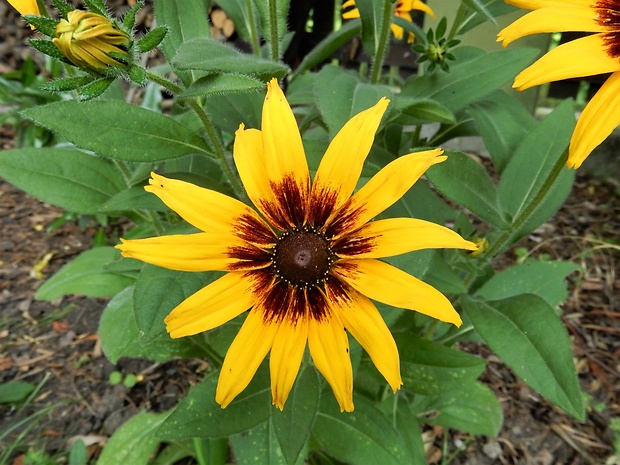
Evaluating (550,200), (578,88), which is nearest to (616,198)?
(578,88)

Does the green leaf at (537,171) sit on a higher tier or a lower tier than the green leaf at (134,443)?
higher

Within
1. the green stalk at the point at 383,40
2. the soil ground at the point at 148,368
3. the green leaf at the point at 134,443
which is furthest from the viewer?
the soil ground at the point at 148,368

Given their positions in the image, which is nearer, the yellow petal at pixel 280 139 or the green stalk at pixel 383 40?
the yellow petal at pixel 280 139

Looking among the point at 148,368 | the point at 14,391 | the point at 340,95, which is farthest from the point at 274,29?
the point at 14,391

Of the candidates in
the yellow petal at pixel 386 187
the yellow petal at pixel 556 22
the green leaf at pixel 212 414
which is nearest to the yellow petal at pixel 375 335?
the yellow petal at pixel 386 187

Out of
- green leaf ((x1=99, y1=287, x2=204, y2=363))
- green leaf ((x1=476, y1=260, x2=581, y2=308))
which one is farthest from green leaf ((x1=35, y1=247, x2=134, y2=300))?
green leaf ((x1=476, y1=260, x2=581, y2=308))

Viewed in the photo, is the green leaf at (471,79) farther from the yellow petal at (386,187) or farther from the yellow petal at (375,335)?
the yellow petal at (375,335)

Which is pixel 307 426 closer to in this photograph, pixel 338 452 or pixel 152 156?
pixel 338 452
